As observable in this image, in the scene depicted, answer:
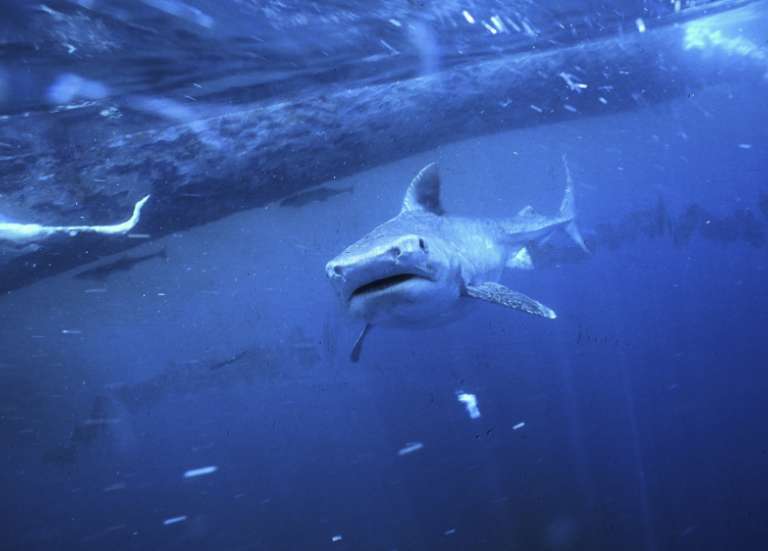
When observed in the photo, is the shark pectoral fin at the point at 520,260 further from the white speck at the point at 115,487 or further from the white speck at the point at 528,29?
the white speck at the point at 115,487

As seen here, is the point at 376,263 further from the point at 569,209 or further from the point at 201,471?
the point at 201,471

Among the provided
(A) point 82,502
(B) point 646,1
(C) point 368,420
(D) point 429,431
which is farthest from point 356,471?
(B) point 646,1

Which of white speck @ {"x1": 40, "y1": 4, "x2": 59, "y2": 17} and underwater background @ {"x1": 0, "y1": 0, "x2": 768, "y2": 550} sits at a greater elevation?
white speck @ {"x1": 40, "y1": 4, "x2": 59, "y2": 17}

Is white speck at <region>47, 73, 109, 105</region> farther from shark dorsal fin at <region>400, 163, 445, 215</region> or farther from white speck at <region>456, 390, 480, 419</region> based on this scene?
white speck at <region>456, 390, 480, 419</region>

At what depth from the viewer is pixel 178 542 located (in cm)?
1462

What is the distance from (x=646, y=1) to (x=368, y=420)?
77.7 feet

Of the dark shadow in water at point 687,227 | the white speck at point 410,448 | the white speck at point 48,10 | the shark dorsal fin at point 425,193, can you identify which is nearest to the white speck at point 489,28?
the shark dorsal fin at point 425,193

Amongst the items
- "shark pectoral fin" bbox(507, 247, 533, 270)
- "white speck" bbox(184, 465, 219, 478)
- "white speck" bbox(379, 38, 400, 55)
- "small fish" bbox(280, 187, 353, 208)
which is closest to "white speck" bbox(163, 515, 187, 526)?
"white speck" bbox(184, 465, 219, 478)

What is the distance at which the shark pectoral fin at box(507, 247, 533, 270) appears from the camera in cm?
911

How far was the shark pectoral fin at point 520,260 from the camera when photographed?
9109 millimetres

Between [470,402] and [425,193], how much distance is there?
16.7 m

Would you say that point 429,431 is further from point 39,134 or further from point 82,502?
point 82,502

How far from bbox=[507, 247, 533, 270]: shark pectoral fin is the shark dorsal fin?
7.31 ft

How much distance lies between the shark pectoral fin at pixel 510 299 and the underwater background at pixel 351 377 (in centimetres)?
297
